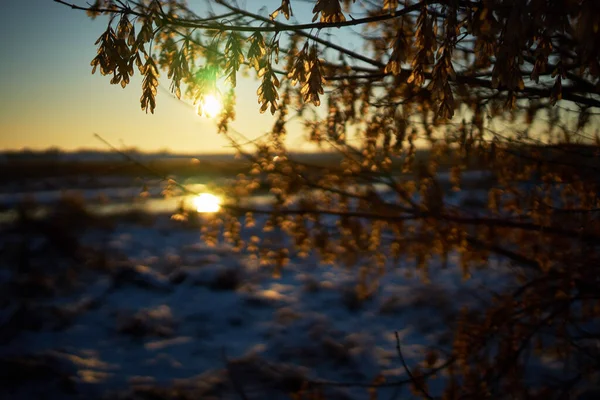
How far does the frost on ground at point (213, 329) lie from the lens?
656cm

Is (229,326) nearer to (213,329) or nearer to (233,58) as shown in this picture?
(213,329)

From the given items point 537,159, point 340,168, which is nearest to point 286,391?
point 340,168

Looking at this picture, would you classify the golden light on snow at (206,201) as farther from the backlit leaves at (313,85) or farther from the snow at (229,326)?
the snow at (229,326)

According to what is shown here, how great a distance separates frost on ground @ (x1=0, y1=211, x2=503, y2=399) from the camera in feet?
21.5

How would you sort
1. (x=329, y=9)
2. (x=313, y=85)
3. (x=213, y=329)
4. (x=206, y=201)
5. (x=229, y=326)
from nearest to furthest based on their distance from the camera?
(x=329, y=9) → (x=313, y=85) → (x=206, y=201) → (x=213, y=329) → (x=229, y=326)

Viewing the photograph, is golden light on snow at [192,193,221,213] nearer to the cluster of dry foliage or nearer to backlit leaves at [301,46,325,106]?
the cluster of dry foliage

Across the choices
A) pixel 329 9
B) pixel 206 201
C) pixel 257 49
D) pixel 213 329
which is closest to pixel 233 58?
pixel 257 49

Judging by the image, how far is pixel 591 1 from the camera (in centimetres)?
150

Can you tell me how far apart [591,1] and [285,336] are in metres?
7.24

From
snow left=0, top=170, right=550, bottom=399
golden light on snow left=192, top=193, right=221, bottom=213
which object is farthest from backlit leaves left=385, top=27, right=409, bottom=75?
snow left=0, top=170, right=550, bottom=399

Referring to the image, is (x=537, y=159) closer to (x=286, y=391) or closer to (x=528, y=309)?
(x=528, y=309)

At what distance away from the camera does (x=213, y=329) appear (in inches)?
330

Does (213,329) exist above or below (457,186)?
below

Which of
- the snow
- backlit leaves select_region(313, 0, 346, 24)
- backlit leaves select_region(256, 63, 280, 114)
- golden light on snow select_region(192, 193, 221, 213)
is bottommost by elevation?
the snow
